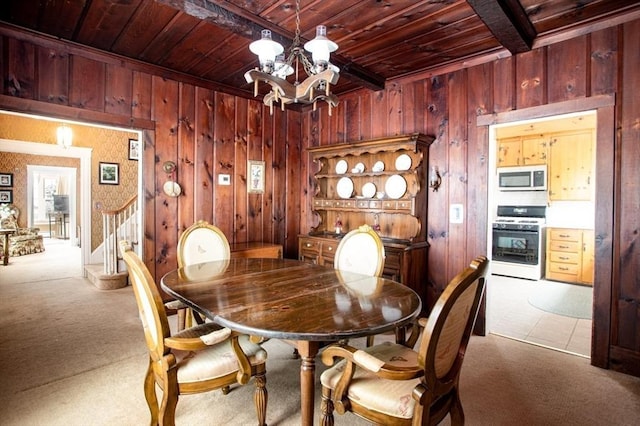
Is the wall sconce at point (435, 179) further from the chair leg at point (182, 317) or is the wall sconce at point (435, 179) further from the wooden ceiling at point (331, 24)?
the chair leg at point (182, 317)

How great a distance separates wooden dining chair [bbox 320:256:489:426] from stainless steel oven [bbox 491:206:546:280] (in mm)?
4454

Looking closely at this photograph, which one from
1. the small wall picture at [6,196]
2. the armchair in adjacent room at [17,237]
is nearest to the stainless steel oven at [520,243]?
the armchair in adjacent room at [17,237]

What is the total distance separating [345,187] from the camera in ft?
13.7

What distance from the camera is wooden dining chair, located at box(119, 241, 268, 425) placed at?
1.45 metres

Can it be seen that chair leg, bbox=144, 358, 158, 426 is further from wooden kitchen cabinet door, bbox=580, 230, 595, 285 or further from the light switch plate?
wooden kitchen cabinet door, bbox=580, 230, 595, 285

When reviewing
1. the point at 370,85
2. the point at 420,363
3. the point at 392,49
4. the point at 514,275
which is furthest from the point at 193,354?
the point at 514,275

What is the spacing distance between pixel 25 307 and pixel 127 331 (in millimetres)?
1657

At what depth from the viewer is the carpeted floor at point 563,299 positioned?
12.6ft

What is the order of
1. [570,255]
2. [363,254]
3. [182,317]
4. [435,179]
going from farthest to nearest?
[570,255] → [435,179] → [363,254] → [182,317]

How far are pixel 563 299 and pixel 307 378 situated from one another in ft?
14.1

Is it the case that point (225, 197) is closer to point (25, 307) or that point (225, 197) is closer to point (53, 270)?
point (25, 307)

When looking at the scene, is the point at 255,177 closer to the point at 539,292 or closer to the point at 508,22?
the point at 508,22

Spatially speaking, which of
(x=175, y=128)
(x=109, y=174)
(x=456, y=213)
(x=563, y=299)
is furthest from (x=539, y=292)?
(x=109, y=174)

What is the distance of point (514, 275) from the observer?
5.41m
